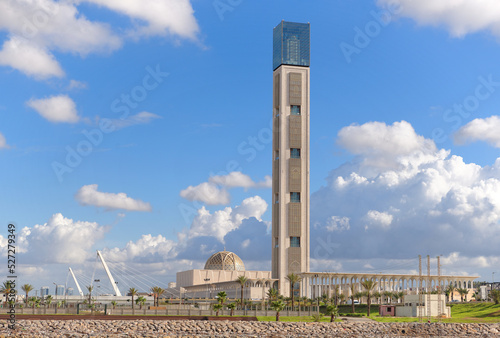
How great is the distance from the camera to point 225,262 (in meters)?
173

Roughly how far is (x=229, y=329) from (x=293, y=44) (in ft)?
290

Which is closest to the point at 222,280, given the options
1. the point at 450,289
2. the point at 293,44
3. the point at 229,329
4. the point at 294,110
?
the point at 294,110

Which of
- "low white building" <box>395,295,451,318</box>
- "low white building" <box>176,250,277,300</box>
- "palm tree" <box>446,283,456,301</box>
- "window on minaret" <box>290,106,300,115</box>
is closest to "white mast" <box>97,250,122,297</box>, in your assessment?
"low white building" <box>176,250,277,300</box>

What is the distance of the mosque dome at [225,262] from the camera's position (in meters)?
173

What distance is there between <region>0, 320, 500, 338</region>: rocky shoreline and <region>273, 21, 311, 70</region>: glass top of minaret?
7690cm

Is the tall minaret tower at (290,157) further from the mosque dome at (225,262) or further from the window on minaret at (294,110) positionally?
the mosque dome at (225,262)

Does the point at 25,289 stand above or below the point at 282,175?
below

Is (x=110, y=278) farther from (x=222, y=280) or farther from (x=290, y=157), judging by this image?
(x=290, y=157)

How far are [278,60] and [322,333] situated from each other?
279ft

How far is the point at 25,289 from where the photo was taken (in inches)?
4663

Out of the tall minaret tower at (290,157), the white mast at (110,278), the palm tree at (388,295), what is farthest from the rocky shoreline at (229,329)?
the white mast at (110,278)

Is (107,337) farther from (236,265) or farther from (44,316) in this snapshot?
(236,265)

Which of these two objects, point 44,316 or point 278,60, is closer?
point 44,316

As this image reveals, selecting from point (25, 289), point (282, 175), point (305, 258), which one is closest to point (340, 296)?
point (305, 258)
